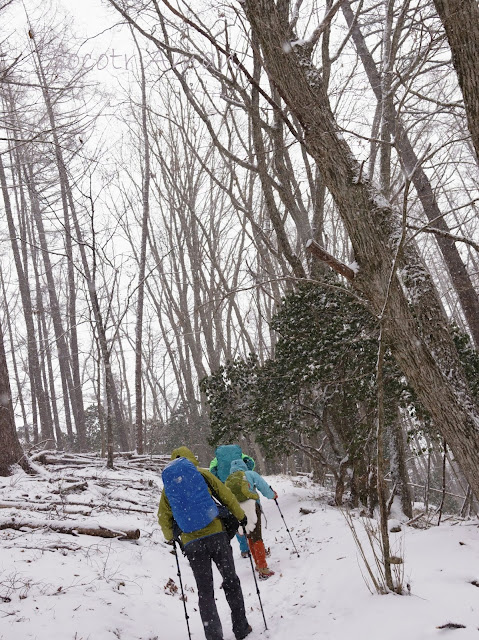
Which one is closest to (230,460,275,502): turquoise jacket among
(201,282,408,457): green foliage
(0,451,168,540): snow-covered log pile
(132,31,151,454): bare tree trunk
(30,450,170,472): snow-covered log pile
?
(0,451,168,540): snow-covered log pile

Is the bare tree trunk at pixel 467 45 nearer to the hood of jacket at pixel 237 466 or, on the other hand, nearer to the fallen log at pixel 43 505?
the hood of jacket at pixel 237 466

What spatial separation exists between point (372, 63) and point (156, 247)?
10.7m

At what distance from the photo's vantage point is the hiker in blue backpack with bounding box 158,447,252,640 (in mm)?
3629

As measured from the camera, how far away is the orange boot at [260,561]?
5.19 meters

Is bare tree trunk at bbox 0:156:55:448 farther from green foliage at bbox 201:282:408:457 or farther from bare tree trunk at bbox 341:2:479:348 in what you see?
bare tree trunk at bbox 341:2:479:348

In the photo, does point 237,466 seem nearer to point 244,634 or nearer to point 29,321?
point 244,634

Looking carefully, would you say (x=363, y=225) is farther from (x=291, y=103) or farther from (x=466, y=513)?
(x=466, y=513)

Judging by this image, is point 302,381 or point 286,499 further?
point 286,499

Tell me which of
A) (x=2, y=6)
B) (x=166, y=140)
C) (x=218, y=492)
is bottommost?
(x=218, y=492)

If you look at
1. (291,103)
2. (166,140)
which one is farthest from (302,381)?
(166,140)

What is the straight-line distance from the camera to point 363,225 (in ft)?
11.6

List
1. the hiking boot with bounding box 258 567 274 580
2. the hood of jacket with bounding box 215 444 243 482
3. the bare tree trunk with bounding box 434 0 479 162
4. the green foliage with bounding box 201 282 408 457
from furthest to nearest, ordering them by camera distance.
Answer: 1. the green foliage with bounding box 201 282 408 457
2. the hood of jacket with bounding box 215 444 243 482
3. the hiking boot with bounding box 258 567 274 580
4. the bare tree trunk with bounding box 434 0 479 162

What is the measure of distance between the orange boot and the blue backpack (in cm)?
188

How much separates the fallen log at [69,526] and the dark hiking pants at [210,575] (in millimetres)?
1998
